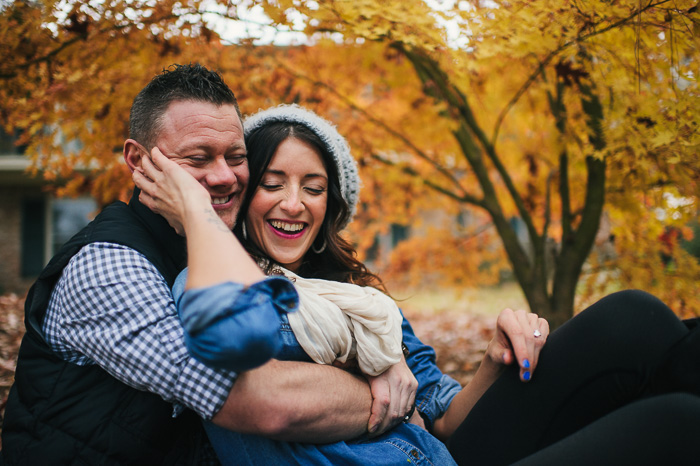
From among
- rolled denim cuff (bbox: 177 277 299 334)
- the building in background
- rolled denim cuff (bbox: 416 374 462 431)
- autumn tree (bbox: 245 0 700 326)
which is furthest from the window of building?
rolled denim cuff (bbox: 177 277 299 334)

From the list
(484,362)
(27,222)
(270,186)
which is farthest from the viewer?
(27,222)

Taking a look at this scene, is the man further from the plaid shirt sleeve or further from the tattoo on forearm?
the tattoo on forearm

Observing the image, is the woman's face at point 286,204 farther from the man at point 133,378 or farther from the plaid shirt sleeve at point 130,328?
the plaid shirt sleeve at point 130,328

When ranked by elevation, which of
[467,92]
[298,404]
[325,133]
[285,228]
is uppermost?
[467,92]

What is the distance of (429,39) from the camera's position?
2.38 metres

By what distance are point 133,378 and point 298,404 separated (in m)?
0.48

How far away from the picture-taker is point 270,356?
3.97 ft

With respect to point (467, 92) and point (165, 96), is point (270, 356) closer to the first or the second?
point (165, 96)

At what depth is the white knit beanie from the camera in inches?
87.6

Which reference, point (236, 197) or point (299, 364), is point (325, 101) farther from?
point (299, 364)

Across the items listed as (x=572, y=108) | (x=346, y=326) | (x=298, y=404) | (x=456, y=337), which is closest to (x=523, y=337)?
(x=346, y=326)

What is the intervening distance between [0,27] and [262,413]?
105 inches

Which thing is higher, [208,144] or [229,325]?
[208,144]

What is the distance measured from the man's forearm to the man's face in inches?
30.5
